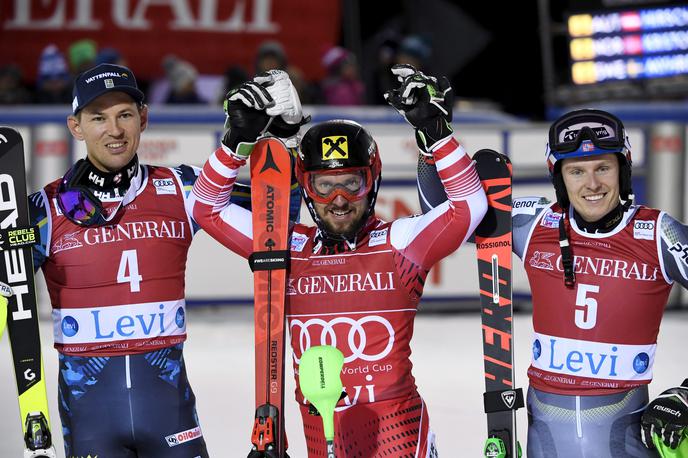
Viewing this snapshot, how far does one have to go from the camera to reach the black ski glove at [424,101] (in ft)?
15.2

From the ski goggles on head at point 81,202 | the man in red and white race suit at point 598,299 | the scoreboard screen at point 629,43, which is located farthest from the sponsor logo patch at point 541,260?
the scoreboard screen at point 629,43

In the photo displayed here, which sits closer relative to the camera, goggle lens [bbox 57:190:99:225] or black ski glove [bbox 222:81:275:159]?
black ski glove [bbox 222:81:275:159]

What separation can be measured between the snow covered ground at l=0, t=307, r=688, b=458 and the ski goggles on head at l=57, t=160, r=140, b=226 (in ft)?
7.24

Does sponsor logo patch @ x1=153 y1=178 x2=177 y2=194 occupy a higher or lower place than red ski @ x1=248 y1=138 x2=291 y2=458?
higher

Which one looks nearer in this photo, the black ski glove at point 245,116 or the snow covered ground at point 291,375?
the black ski glove at point 245,116

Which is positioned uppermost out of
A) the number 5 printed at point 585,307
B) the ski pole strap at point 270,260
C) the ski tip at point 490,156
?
the ski tip at point 490,156

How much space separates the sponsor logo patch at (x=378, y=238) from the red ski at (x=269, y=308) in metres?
0.35

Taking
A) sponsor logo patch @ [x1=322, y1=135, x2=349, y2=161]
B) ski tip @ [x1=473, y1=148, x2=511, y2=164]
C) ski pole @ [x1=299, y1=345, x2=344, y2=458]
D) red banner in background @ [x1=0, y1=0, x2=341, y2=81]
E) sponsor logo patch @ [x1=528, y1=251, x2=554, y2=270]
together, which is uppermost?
red banner in background @ [x1=0, y1=0, x2=341, y2=81]

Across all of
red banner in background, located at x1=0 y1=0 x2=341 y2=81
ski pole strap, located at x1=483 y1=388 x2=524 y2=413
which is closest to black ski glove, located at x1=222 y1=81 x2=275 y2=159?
ski pole strap, located at x1=483 y1=388 x2=524 y2=413

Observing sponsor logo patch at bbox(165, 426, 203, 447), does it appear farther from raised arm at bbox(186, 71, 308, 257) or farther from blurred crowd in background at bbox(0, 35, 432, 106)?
blurred crowd in background at bbox(0, 35, 432, 106)

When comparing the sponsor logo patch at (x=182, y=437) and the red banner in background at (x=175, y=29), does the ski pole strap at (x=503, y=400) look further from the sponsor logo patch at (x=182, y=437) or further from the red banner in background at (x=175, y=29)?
the red banner in background at (x=175, y=29)

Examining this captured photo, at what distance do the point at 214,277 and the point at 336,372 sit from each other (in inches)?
250

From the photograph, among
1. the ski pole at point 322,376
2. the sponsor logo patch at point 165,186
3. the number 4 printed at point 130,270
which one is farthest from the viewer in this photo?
the sponsor logo patch at point 165,186

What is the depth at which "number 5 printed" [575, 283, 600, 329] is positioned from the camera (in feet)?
15.9
